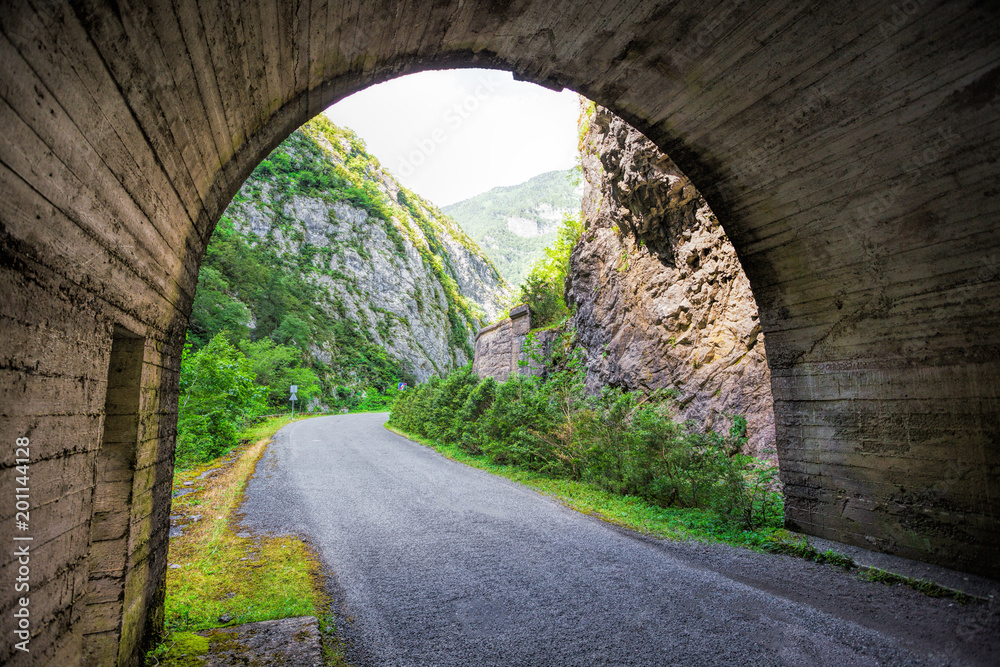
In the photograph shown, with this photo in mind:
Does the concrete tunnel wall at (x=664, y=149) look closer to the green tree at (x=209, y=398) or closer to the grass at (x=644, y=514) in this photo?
the grass at (x=644, y=514)

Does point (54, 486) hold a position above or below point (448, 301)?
below

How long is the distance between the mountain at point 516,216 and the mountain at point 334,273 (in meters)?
65.7

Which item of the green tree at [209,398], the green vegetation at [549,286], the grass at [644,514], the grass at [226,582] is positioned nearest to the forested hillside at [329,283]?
the green tree at [209,398]

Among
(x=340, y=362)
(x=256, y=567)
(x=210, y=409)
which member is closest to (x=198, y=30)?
(x=256, y=567)

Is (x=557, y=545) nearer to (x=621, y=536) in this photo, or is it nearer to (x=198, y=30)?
(x=621, y=536)

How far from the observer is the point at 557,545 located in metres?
5.15

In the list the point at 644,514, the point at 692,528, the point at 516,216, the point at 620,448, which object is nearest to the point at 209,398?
the point at 620,448

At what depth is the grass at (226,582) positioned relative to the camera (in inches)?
120

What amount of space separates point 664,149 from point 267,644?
5.74 metres

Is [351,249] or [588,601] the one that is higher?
[351,249]

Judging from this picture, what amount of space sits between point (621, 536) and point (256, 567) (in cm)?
378

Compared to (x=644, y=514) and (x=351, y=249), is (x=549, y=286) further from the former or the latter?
(x=351, y=249)

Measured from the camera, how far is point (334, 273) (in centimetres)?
4409

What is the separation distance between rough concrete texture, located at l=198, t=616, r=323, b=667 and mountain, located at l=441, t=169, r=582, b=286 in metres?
116
